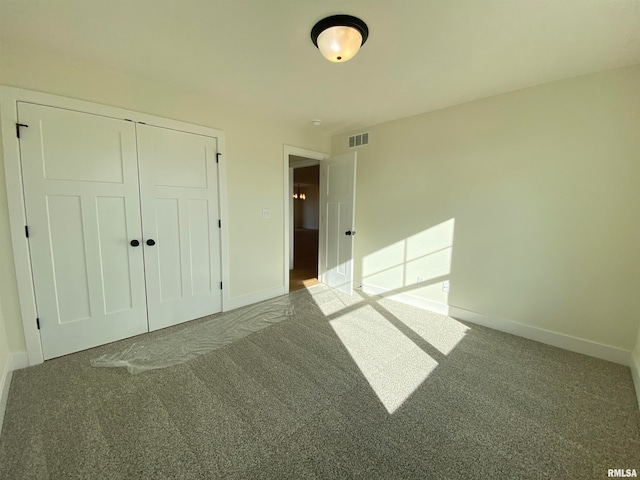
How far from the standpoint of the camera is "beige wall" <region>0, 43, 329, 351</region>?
2051mm

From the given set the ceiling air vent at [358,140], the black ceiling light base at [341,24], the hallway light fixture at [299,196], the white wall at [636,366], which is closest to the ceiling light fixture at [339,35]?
the black ceiling light base at [341,24]

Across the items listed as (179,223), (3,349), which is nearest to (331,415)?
(179,223)

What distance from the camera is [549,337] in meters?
2.60

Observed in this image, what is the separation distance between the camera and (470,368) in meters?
2.20

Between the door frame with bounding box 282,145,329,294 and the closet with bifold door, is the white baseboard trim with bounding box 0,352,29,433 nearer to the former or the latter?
the closet with bifold door

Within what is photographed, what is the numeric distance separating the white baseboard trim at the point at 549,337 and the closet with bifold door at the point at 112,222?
3131mm

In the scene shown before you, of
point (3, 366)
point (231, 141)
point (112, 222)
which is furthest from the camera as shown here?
point (231, 141)

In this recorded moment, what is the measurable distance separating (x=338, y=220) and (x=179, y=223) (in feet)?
7.17

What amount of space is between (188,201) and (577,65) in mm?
3721

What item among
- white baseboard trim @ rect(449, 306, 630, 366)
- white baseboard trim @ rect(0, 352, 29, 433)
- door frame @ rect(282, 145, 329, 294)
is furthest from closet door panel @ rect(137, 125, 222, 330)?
white baseboard trim @ rect(449, 306, 630, 366)

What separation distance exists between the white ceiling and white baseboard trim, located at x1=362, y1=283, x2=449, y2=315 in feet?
7.87

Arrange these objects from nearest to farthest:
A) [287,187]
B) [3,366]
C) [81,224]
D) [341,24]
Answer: [341,24]
[3,366]
[81,224]
[287,187]

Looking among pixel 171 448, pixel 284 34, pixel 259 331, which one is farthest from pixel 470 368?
pixel 284 34

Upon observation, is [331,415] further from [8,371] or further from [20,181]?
[20,181]
